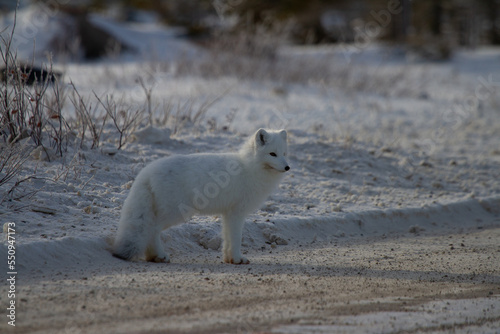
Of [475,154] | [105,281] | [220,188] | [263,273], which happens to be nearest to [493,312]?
[263,273]

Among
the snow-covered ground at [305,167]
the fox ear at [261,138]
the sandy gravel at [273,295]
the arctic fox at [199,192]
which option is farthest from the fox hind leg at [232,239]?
the fox ear at [261,138]

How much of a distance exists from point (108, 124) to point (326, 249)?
430 centimetres

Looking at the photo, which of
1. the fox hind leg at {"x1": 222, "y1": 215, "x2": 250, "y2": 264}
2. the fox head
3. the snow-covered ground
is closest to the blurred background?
the snow-covered ground

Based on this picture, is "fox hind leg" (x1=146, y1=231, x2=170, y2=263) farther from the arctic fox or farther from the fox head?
the fox head

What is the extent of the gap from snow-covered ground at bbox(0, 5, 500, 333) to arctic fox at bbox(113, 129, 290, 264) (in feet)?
1.24

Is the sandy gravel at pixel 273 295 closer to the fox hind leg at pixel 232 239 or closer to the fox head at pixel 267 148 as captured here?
the fox hind leg at pixel 232 239

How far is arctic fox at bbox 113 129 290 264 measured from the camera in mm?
5277

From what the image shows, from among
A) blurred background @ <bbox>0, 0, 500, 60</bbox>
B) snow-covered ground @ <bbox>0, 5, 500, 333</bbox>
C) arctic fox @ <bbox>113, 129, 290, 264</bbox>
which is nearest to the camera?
arctic fox @ <bbox>113, 129, 290, 264</bbox>

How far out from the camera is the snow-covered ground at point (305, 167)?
18.8 ft

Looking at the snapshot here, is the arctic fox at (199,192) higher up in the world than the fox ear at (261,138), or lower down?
lower down

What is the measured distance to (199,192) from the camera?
17.8ft

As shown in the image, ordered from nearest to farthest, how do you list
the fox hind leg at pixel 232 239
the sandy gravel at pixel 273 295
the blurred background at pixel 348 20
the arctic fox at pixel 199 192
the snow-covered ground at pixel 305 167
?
1. the sandy gravel at pixel 273 295
2. the arctic fox at pixel 199 192
3. the fox hind leg at pixel 232 239
4. the snow-covered ground at pixel 305 167
5. the blurred background at pixel 348 20

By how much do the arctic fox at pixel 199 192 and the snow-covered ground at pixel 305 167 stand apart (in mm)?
379

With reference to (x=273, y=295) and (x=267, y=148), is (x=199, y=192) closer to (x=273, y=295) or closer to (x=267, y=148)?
(x=267, y=148)
